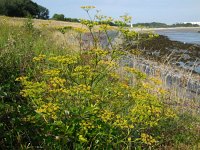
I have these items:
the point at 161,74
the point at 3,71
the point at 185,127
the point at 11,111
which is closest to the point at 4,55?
the point at 3,71

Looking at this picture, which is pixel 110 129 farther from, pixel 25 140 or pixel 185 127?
pixel 185 127

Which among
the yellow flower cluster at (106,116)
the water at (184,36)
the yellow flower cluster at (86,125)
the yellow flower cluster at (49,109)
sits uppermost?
the yellow flower cluster at (49,109)

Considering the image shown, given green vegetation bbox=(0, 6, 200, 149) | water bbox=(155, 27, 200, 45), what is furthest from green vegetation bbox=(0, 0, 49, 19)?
green vegetation bbox=(0, 6, 200, 149)

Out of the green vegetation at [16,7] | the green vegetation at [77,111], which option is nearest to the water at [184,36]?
the green vegetation at [16,7]

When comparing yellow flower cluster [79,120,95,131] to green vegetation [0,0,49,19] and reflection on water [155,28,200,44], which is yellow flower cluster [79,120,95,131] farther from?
green vegetation [0,0,49,19]

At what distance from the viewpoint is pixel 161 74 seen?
9781 millimetres

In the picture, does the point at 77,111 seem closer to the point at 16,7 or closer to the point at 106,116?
the point at 106,116

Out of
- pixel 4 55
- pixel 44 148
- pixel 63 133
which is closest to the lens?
pixel 63 133

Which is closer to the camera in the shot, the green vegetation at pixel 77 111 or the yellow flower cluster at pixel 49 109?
the yellow flower cluster at pixel 49 109

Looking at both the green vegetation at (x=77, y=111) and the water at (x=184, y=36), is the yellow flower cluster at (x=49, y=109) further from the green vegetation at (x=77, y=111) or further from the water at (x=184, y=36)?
the water at (x=184, y=36)

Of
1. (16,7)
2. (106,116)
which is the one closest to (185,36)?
(16,7)

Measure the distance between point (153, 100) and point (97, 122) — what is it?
34.2 inches

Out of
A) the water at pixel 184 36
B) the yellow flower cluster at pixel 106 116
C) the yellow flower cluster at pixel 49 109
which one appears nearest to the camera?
the yellow flower cluster at pixel 49 109

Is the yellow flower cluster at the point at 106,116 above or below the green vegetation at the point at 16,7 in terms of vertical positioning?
below
